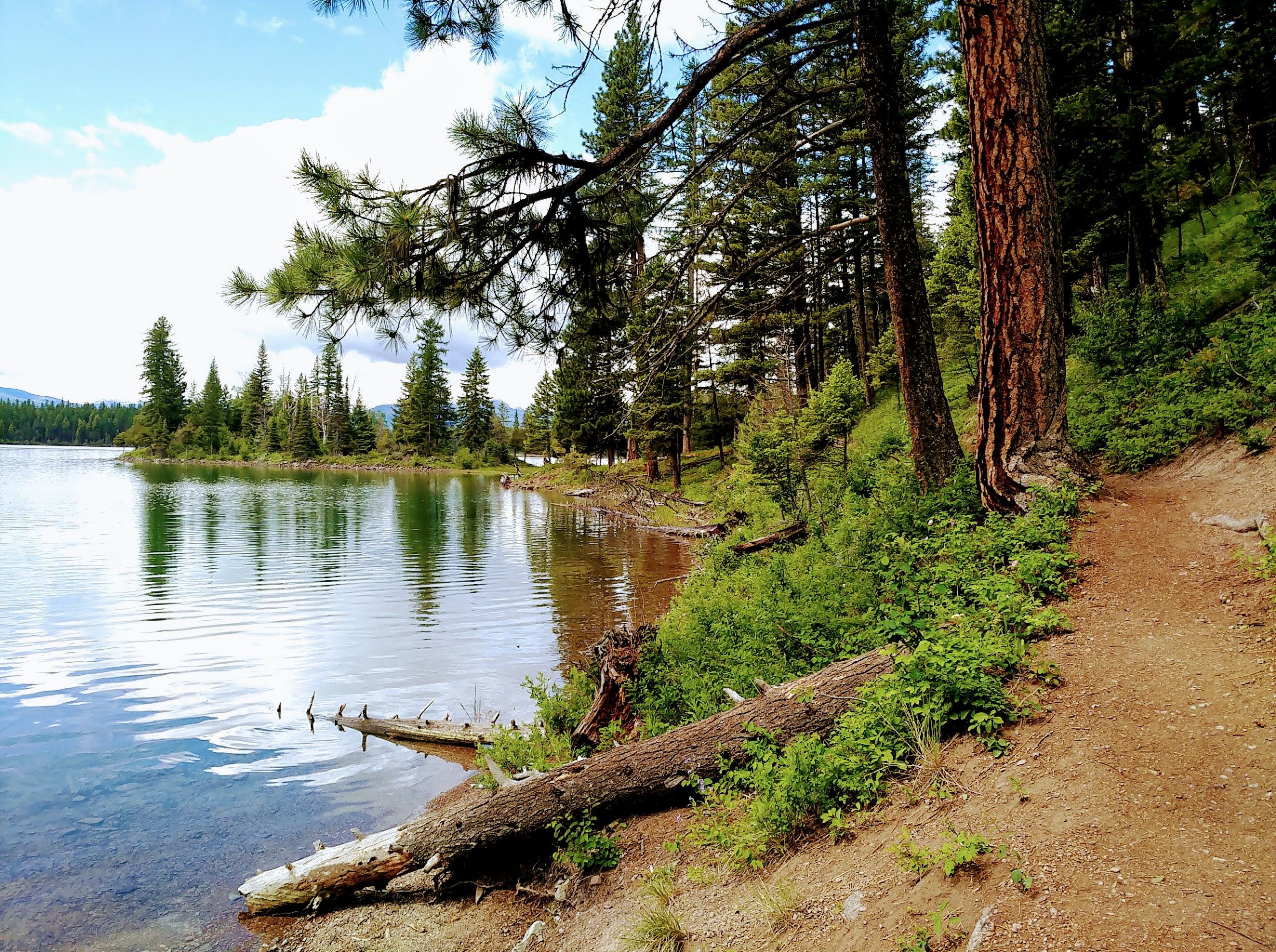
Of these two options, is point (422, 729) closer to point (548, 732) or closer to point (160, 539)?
point (548, 732)

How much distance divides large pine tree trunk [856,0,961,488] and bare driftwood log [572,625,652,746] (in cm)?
387

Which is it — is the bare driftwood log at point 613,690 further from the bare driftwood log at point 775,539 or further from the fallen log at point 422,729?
the bare driftwood log at point 775,539

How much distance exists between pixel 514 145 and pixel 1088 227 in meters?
15.5

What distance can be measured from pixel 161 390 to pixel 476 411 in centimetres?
4177

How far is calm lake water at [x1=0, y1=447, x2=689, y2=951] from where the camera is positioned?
641cm

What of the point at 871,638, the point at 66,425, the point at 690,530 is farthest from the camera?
the point at 66,425

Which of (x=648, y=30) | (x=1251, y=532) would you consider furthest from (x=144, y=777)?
(x=1251, y=532)

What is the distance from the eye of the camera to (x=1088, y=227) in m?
15.4

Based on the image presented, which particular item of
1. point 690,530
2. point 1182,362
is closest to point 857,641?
point 1182,362

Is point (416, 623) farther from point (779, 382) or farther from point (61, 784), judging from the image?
point (779, 382)

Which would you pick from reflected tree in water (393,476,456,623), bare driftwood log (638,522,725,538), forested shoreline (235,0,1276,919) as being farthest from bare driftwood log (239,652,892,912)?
bare driftwood log (638,522,725,538)

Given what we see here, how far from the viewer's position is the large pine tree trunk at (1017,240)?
5621 millimetres

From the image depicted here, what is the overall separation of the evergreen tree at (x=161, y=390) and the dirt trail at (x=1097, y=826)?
100857mm

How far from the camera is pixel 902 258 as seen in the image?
6.93m
